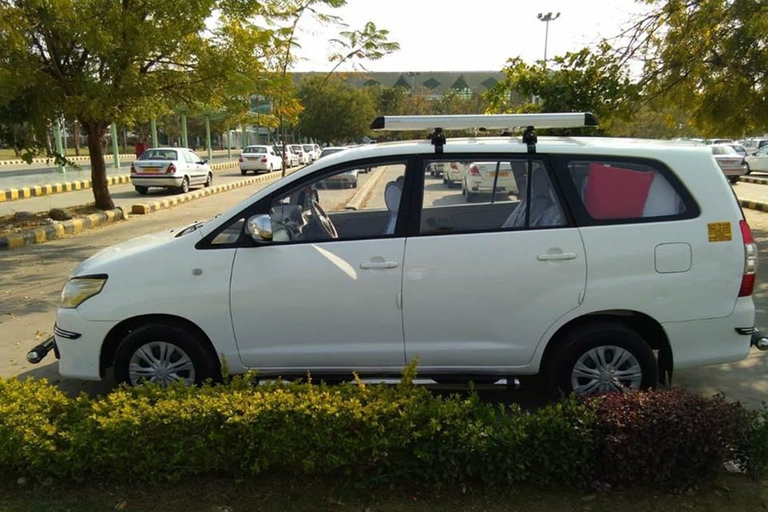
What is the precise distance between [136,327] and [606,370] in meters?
2.99

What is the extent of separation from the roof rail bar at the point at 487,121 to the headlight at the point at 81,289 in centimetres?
206

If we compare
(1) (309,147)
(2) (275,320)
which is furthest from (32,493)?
(1) (309,147)

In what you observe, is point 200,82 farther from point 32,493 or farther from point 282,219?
point 32,493

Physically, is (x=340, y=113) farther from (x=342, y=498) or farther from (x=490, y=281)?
(x=342, y=498)

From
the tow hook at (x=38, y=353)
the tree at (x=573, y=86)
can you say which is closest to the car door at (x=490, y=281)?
the tow hook at (x=38, y=353)

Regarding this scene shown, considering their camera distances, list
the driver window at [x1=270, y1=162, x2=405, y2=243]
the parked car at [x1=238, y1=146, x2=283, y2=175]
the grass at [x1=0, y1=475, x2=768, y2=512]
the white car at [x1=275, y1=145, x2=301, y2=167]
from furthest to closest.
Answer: the white car at [x1=275, y1=145, x2=301, y2=167], the parked car at [x1=238, y1=146, x2=283, y2=175], the driver window at [x1=270, y1=162, x2=405, y2=243], the grass at [x1=0, y1=475, x2=768, y2=512]

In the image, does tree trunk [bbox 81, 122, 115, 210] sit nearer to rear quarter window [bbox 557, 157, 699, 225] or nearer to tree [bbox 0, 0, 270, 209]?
tree [bbox 0, 0, 270, 209]

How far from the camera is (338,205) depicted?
13.3 ft

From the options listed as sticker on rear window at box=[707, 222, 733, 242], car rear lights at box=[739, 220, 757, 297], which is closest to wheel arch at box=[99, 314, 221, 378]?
sticker on rear window at box=[707, 222, 733, 242]

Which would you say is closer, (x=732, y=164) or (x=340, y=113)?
(x=732, y=164)

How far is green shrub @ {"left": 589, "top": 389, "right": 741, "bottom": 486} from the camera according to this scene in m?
2.66

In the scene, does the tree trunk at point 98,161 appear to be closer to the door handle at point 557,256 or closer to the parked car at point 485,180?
the parked car at point 485,180

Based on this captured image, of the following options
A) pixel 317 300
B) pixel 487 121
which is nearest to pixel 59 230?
pixel 317 300

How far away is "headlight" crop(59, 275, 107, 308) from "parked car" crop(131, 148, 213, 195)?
15.9m
